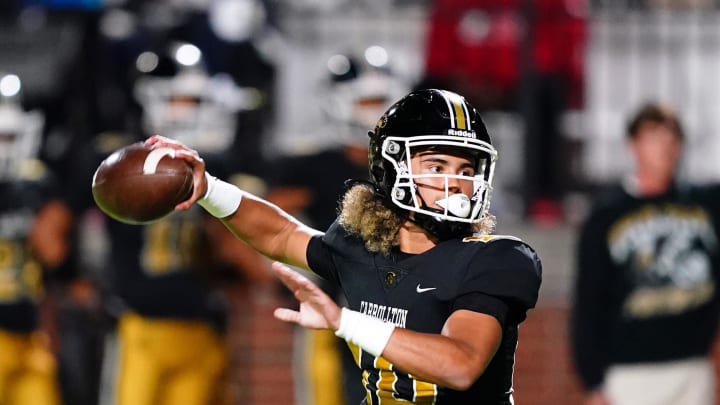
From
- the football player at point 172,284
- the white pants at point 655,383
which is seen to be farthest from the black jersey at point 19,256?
the white pants at point 655,383

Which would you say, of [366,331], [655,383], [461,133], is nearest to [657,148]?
[655,383]

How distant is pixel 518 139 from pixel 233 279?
186 centimetres

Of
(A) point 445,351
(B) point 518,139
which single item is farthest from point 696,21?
(A) point 445,351

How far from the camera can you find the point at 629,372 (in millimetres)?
6531

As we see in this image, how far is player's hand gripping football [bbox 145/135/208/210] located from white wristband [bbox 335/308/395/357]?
775 mm

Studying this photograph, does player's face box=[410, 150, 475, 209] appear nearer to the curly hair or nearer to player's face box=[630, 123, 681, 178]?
the curly hair

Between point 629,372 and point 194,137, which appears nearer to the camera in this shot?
point 629,372

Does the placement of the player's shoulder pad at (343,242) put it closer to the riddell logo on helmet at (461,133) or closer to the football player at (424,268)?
the football player at (424,268)

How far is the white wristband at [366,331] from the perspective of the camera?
3.59 metres

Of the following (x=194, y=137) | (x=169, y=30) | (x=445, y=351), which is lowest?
(x=445, y=351)

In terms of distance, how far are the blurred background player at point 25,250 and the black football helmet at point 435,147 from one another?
12.8 ft

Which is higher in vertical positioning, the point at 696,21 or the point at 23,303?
the point at 696,21

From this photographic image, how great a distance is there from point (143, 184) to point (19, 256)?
367 centimetres

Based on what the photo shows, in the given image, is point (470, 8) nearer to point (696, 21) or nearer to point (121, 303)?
point (696, 21)
